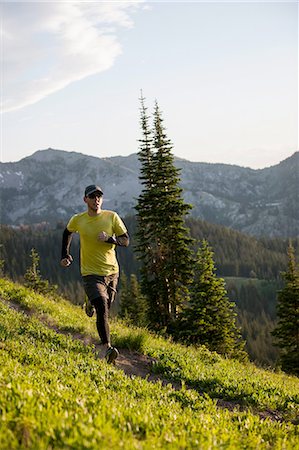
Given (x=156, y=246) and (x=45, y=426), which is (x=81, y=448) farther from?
(x=156, y=246)

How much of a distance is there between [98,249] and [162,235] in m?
22.0

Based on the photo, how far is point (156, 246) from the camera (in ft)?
107

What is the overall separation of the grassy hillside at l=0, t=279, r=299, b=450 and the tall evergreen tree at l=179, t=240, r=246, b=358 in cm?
1735

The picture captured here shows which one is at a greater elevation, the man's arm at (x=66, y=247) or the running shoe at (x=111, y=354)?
the man's arm at (x=66, y=247)

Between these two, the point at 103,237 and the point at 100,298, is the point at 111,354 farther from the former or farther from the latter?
the point at 103,237

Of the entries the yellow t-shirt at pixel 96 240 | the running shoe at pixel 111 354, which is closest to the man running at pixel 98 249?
the yellow t-shirt at pixel 96 240

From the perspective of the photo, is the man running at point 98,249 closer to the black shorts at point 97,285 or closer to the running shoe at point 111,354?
the black shorts at point 97,285

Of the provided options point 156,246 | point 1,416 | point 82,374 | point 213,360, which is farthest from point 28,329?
point 156,246

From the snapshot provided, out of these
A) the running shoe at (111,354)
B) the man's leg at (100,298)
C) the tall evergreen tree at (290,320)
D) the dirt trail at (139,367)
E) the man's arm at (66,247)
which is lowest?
the tall evergreen tree at (290,320)

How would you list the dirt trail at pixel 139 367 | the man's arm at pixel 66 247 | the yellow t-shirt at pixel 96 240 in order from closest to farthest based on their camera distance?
the dirt trail at pixel 139 367, the yellow t-shirt at pixel 96 240, the man's arm at pixel 66 247

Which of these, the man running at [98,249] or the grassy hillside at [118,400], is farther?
the man running at [98,249]

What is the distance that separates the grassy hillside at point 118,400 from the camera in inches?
141

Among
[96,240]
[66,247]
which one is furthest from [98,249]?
[66,247]

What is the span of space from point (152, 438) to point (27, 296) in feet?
37.2
